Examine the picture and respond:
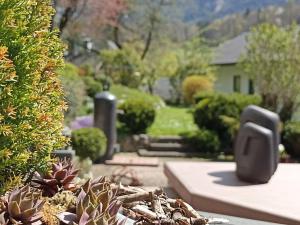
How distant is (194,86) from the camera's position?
29.3 m

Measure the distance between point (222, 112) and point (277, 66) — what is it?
2230 millimetres

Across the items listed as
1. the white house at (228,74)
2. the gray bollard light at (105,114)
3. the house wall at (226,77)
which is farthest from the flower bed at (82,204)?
the house wall at (226,77)

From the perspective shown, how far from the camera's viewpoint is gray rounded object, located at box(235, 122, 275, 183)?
7961 millimetres

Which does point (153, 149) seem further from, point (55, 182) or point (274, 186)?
point (55, 182)

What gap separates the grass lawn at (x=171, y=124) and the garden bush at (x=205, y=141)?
118 centimetres

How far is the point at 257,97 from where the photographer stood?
17.5 m

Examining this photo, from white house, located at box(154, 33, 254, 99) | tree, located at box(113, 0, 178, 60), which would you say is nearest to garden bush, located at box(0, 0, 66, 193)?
white house, located at box(154, 33, 254, 99)

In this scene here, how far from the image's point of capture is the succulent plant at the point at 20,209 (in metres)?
2.37

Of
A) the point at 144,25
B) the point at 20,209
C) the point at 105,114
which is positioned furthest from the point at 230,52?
the point at 20,209

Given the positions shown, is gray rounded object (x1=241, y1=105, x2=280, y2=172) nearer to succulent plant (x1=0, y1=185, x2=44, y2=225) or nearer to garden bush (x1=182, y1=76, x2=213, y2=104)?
succulent plant (x1=0, y1=185, x2=44, y2=225)

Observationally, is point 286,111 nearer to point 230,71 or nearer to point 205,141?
point 205,141

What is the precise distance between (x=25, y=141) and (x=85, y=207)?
1.52ft

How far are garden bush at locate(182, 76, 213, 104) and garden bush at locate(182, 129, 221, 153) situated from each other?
11.5 meters

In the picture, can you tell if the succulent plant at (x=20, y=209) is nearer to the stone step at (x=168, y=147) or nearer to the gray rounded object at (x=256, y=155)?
the gray rounded object at (x=256, y=155)
